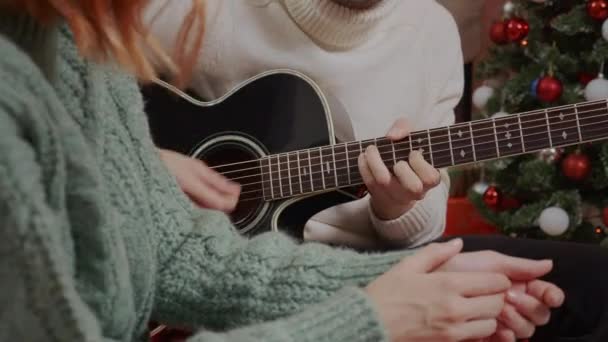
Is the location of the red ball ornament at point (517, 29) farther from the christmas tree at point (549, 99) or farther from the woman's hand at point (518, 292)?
the woman's hand at point (518, 292)

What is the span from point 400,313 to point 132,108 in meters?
0.34

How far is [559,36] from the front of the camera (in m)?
1.77

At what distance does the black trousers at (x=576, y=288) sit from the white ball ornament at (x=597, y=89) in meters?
0.66

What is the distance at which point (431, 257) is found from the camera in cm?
69

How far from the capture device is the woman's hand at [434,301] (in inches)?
24.6

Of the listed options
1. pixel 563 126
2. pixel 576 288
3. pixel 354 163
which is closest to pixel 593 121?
pixel 563 126

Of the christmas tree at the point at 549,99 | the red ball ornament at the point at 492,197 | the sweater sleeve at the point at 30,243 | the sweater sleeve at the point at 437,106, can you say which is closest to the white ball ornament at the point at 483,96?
the christmas tree at the point at 549,99

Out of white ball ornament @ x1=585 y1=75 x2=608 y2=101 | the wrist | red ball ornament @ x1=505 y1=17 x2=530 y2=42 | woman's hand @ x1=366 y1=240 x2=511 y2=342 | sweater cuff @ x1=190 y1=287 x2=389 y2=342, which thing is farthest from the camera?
red ball ornament @ x1=505 y1=17 x2=530 y2=42

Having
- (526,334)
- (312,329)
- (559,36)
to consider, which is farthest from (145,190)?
(559,36)

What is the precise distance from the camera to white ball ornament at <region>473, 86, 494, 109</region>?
6.30ft

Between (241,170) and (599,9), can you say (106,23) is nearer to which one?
(241,170)

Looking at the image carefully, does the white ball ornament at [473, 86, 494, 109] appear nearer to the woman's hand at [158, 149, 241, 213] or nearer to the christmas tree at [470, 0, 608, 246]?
the christmas tree at [470, 0, 608, 246]

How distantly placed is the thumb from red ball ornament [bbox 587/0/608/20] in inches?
45.3

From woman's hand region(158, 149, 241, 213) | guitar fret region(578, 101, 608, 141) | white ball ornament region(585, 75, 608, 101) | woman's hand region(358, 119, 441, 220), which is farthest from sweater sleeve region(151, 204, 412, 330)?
white ball ornament region(585, 75, 608, 101)
